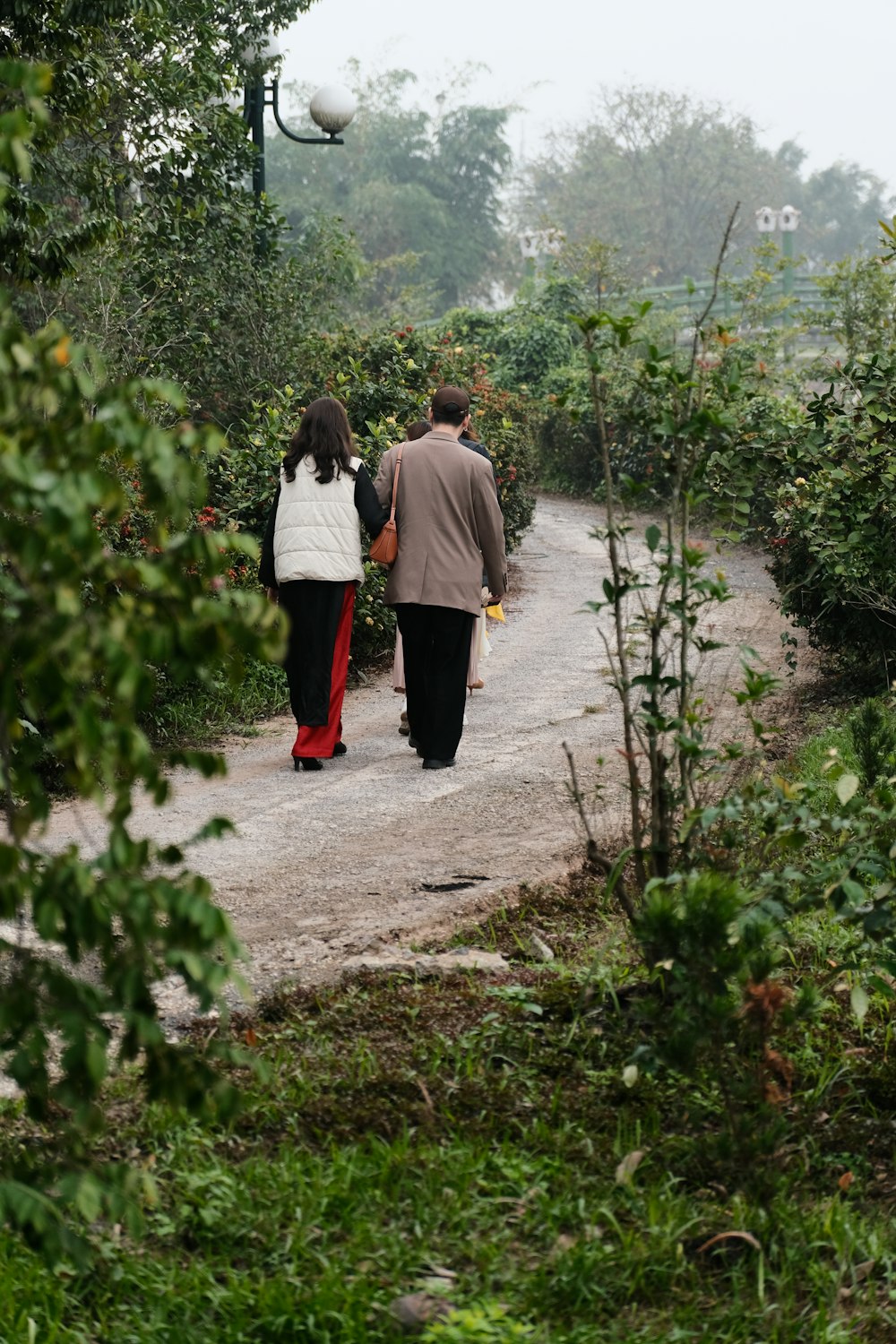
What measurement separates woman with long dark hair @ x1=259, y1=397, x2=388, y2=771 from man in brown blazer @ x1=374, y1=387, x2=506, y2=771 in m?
0.19

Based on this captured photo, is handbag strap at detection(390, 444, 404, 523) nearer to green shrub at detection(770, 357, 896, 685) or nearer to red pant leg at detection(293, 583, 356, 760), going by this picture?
red pant leg at detection(293, 583, 356, 760)

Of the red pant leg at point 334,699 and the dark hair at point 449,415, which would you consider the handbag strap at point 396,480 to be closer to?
the dark hair at point 449,415

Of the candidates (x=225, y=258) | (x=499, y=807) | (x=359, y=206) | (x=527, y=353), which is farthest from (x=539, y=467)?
(x=359, y=206)

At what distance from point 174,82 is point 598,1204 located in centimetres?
1172

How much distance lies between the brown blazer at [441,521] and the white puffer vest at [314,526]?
27cm

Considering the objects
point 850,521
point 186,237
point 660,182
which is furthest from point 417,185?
point 850,521

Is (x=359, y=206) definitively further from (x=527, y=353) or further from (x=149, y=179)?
(x=149, y=179)

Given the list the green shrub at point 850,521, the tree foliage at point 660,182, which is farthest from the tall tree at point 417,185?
the green shrub at point 850,521

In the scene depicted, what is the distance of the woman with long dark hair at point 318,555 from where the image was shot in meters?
7.44

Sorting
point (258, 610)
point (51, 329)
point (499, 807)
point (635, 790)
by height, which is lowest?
point (499, 807)

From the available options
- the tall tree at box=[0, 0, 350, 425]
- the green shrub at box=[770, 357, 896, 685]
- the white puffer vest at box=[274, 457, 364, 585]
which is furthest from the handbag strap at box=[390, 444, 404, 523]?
the tall tree at box=[0, 0, 350, 425]

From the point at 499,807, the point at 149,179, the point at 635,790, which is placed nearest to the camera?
the point at 635,790

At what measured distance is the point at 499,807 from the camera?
6.80 m

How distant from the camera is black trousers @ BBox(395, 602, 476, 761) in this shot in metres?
7.66
